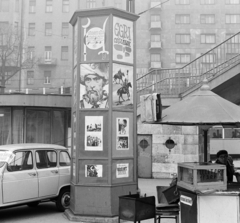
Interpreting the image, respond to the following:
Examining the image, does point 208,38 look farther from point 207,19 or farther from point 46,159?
point 46,159

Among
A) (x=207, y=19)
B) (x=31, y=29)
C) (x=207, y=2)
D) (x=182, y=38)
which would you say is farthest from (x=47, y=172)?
(x=207, y=2)

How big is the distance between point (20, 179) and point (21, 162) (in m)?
0.46

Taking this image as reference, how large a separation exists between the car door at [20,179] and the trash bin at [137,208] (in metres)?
3.18

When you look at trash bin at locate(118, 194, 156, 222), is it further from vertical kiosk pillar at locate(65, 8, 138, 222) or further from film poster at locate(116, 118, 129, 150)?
film poster at locate(116, 118, 129, 150)

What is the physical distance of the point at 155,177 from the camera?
1570 cm

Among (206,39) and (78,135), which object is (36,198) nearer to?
(78,135)

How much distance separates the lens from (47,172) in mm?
9523

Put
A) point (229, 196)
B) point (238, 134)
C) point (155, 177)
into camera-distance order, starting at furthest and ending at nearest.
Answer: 1. point (238, 134)
2. point (155, 177)
3. point (229, 196)

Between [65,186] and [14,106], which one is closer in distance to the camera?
[65,186]

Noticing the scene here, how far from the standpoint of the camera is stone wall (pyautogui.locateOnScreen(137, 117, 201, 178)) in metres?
15.4

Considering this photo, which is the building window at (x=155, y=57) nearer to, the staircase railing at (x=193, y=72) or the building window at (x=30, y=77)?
the building window at (x=30, y=77)

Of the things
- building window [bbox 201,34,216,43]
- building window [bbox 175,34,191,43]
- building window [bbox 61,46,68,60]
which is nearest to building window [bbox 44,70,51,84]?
building window [bbox 61,46,68,60]

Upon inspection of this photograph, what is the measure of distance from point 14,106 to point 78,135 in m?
9.49

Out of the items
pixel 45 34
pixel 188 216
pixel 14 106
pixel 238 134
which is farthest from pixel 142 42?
pixel 188 216
